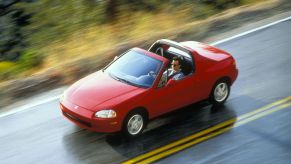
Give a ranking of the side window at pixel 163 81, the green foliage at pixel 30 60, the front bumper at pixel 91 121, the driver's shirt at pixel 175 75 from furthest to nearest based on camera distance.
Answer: the green foliage at pixel 30 60 → the driver's shirt at pixel 175 75 → the side window at pixel 163 81 → the front bumper at pixel 91 121

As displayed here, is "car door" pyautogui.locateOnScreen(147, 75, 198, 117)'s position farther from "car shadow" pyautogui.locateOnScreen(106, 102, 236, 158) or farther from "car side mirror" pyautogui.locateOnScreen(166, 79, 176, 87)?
"car shadow" pyautogui.locateOnScreen(106, 102, 236, 158)

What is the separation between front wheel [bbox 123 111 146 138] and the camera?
10422mm

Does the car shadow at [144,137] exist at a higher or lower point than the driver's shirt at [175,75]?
lower

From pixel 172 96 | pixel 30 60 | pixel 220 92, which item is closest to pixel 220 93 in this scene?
pixel 220 92

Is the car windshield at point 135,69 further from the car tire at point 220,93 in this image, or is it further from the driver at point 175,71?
the car tire at point 220,93

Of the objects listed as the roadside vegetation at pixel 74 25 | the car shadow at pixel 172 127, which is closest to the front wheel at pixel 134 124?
the car shadow at pixel 172 127

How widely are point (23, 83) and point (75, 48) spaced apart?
9.45ft

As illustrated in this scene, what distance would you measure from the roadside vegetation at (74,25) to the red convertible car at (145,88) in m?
3.19

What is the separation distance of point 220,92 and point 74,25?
6217mm

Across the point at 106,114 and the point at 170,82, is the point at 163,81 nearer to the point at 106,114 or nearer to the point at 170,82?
the point at 170,82

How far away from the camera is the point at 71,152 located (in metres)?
10.4

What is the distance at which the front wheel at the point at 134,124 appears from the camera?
10422 mm

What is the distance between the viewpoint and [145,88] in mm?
10711

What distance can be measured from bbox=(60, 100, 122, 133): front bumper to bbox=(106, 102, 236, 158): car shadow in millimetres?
446
